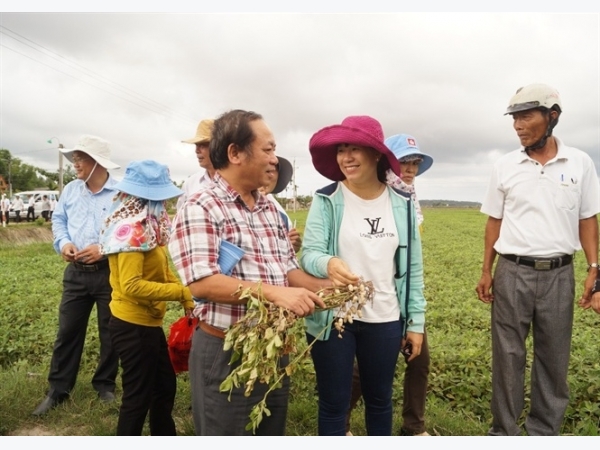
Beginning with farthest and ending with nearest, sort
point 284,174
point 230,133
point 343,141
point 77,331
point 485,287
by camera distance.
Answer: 1. point 77,331
2. point 485,287
3. point 284,174
4. point 343,141
5. point 230,133

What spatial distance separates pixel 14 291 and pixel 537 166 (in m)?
7.64

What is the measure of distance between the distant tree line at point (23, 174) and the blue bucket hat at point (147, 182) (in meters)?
35.1

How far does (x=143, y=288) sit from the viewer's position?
250cm

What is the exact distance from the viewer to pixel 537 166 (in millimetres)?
2951

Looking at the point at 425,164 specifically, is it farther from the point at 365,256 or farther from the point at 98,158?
the point at 98,158

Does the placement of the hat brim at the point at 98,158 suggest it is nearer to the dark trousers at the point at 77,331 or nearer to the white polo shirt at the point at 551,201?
the dark trousers at the point at 77,331

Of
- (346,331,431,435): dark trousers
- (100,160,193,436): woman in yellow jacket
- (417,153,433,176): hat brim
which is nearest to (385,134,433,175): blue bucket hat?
(417,153,433,176): hat brim

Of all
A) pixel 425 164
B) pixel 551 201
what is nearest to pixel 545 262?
pixel 551 201

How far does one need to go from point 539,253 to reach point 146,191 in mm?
2264

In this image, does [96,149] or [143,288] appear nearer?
[143,288]

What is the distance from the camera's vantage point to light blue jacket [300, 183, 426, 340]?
2.28 m

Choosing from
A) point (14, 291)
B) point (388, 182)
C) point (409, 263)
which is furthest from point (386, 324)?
point (14, 291)

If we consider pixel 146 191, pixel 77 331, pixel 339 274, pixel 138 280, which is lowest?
pixel 77 331

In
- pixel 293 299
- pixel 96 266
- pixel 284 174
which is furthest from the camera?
pixel 96 266
